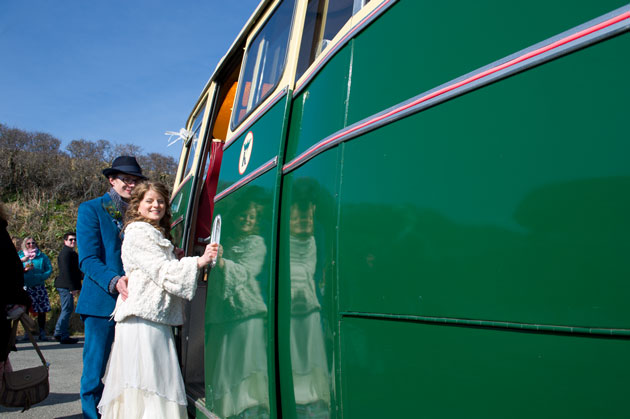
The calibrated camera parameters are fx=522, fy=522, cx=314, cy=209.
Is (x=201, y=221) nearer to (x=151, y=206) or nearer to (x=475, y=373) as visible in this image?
(x=151, y=206)

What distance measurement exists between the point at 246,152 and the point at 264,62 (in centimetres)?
57

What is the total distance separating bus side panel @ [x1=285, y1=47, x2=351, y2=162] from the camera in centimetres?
195

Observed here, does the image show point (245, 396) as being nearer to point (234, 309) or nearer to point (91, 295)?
point (234, 309)

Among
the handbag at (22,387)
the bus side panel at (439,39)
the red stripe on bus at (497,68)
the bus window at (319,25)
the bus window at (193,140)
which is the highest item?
the bus window at (193,140)

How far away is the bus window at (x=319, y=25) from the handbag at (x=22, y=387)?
2.71 metres

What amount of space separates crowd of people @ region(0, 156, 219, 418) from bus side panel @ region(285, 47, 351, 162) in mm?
1063

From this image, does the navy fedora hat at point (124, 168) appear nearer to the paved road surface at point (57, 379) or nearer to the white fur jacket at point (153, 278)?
the white fur jacket at point (153, 278)

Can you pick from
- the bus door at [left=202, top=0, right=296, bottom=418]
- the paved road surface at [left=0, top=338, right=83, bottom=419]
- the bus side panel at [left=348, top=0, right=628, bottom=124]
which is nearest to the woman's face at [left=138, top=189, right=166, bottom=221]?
the bus door at [left=202, top=0, right=296, bottom=418]

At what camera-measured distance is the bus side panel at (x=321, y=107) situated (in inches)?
76.9

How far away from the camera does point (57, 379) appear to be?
5.89 metres

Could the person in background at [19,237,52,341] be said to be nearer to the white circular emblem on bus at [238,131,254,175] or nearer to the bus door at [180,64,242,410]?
the bus door at [180,64,242,410]

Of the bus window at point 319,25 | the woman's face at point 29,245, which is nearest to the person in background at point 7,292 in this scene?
the bus window at point 319,25

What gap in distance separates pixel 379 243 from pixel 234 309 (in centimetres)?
132

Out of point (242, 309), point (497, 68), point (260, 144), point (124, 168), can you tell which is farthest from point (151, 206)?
point (497, 68)
